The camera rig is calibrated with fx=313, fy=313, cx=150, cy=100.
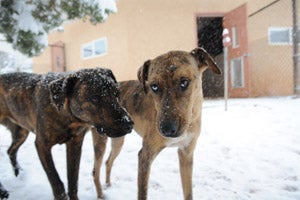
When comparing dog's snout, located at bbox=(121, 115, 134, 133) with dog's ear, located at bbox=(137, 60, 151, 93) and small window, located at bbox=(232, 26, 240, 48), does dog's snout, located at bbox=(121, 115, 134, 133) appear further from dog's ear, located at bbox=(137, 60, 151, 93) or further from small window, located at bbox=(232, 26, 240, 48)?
small window, located at bbox=(232, 26, 240, 48)

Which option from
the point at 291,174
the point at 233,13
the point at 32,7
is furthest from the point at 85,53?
the point at 291,174

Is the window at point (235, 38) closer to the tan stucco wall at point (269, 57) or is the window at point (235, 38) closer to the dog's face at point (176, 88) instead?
the tan stucco wall at point (269, 57)

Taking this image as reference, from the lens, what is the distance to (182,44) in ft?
42.3

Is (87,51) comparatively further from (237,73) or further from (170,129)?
(170,129)

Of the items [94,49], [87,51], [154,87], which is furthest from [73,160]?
[87,51]

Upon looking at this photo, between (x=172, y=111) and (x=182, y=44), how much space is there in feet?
35.6

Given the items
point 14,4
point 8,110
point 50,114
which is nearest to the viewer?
point 50,114

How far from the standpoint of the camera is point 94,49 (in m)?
14.4

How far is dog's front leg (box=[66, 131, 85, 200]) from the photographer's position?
9.36 ft

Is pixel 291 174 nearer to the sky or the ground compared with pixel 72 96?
nearer to the ground

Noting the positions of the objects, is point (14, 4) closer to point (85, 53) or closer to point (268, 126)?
point (268, 126)

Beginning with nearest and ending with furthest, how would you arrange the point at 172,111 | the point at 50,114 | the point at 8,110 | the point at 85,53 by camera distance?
the point at 172,111 < the point at 50,114 < the point at 8,110 < the point at 85,53

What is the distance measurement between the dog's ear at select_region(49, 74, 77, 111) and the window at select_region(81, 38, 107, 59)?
11504mm

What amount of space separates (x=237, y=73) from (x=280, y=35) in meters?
2.48
